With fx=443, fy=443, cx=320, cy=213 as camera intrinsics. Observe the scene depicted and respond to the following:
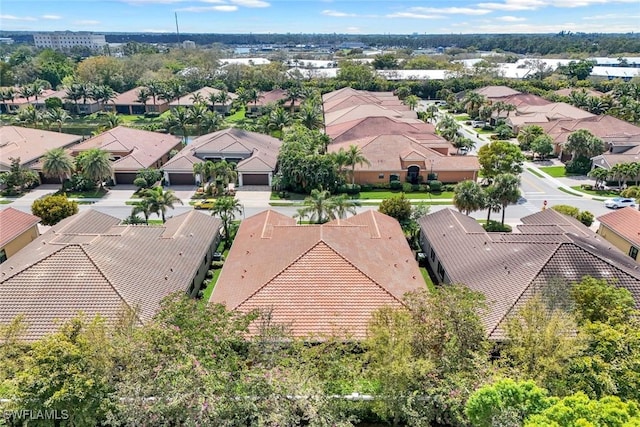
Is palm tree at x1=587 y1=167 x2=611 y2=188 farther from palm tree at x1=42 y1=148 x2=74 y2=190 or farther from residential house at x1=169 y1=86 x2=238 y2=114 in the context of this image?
residential house at x1=169 y1=86 x2=238 y2=114

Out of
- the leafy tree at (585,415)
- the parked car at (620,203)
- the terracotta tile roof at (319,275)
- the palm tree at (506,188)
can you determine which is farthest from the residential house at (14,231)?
the parked car at (620,203)

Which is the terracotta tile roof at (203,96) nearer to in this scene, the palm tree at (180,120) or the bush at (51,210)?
the palm tree at (180,120)

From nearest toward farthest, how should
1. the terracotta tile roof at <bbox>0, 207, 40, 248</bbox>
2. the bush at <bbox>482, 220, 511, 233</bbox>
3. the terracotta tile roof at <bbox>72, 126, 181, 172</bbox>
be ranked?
the terracotta tile roof at <bbox>0, 207, 40, 248</bbox> < the bush at <bbox>482, 220, 511, 233</bbox> < the terracotta tile roof at <bbox>72, 126, 181, 172</bbox>

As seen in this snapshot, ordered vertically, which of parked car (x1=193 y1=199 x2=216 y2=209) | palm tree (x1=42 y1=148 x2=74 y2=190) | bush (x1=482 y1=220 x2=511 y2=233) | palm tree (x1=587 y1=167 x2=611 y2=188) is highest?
palm tree (x1=42 y1=148 x2=74 y2=190)

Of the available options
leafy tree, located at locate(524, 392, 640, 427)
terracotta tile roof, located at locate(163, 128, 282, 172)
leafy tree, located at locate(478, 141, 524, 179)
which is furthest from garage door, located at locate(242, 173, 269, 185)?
leafy tree, located at locate(524, 392, 640, 427)

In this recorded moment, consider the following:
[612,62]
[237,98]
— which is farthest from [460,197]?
[612,62]

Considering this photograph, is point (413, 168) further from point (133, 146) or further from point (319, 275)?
point (133, 146)

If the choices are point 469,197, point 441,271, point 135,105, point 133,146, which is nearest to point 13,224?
point 133,146
